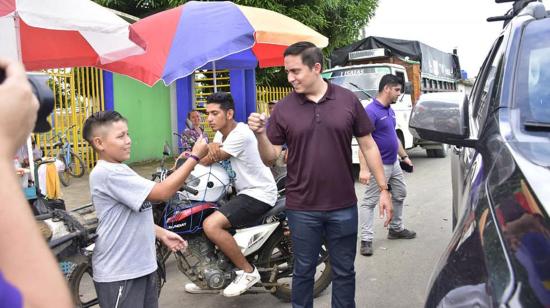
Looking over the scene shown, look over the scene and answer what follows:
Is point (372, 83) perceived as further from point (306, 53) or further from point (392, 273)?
Result: point (306, 53)

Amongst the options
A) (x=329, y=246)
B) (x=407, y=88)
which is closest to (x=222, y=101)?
(x=329, y=246)

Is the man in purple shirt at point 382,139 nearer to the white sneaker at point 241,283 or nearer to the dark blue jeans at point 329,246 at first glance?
the white sneaker at point 241,283

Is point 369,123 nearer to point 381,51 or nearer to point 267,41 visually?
point 267,41

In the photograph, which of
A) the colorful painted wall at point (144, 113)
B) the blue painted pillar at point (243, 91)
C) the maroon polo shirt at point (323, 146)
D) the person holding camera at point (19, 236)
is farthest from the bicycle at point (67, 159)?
the person holding camera at point (19, 236)

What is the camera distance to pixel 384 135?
536cm

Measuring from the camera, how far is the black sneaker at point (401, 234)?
5.66m

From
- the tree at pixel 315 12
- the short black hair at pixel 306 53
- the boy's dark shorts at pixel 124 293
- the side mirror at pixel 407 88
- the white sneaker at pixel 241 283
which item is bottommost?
the white sneaker at pixel 241 283

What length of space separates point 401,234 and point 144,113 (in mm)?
8194

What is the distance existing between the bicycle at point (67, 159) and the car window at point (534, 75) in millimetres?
8420

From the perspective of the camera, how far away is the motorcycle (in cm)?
375

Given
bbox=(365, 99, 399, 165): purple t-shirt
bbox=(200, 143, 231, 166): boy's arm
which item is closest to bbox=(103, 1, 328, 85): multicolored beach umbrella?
bbox=(200, 143, 231, 166): boy's arm

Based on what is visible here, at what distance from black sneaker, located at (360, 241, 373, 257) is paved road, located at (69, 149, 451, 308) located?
0.23ft

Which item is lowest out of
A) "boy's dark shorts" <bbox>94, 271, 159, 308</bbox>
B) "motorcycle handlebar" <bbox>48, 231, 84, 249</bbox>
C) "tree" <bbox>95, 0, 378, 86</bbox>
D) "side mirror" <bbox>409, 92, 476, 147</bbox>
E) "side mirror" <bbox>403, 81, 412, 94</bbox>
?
"boy's dark shorts" <bbox>94, 271, 159, 308</bbox>

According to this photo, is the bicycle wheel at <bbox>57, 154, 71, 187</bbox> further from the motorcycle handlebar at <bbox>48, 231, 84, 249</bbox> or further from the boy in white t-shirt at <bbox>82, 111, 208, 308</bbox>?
the motorcycle handlebar at <bbox>48, 231, 84, 249</bbox>
